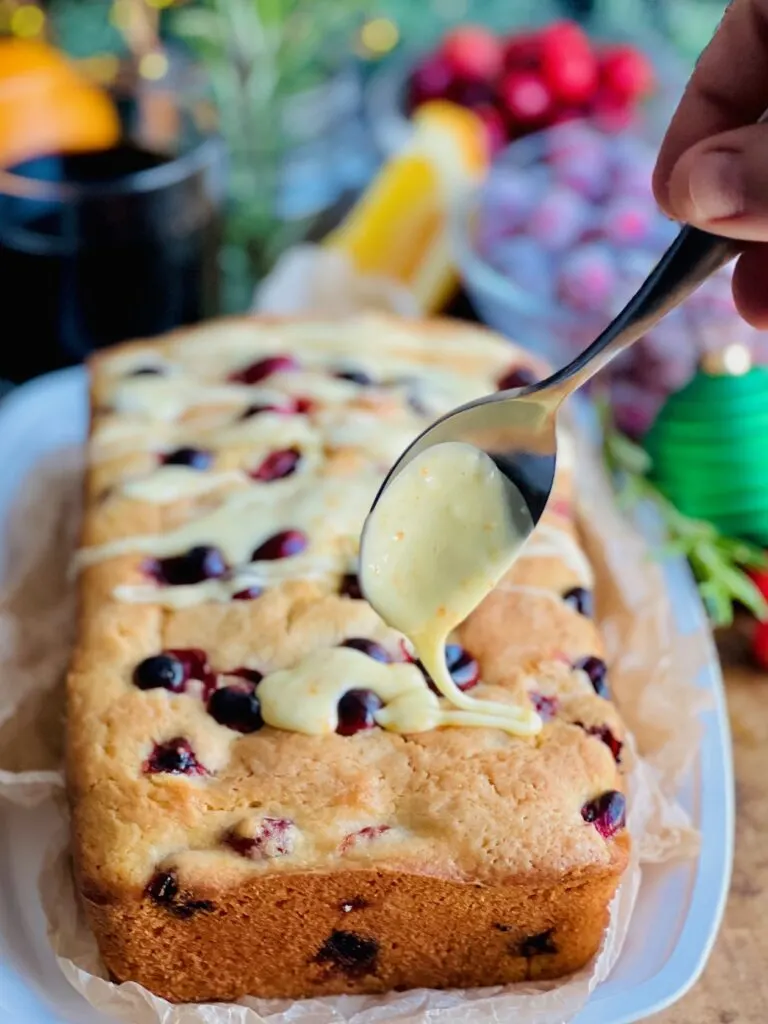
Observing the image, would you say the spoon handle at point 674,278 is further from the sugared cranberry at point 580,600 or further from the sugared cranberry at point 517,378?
the sugared cranberry at point 517,378

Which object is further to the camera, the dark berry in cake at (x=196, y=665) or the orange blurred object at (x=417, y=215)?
the orange blurred object at (x=417, y=215)

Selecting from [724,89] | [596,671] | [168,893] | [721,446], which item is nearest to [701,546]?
[721,446]

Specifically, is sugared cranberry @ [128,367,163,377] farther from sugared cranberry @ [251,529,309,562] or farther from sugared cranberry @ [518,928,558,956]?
sugared cranberry @ [518,928,558,956]

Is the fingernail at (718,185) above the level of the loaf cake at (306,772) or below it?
above

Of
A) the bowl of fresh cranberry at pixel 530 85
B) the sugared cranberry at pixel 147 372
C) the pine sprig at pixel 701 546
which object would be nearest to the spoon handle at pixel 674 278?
the pine sprig at pixel 701 546

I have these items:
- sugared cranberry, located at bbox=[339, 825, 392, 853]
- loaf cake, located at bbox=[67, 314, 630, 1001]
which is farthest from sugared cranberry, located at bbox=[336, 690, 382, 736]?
sugared cranberry, located at bbox=[339, 825, 392, 853]

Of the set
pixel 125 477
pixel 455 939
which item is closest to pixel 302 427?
pixel 125 477

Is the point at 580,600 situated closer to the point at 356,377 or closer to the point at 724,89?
the point at 356,377
